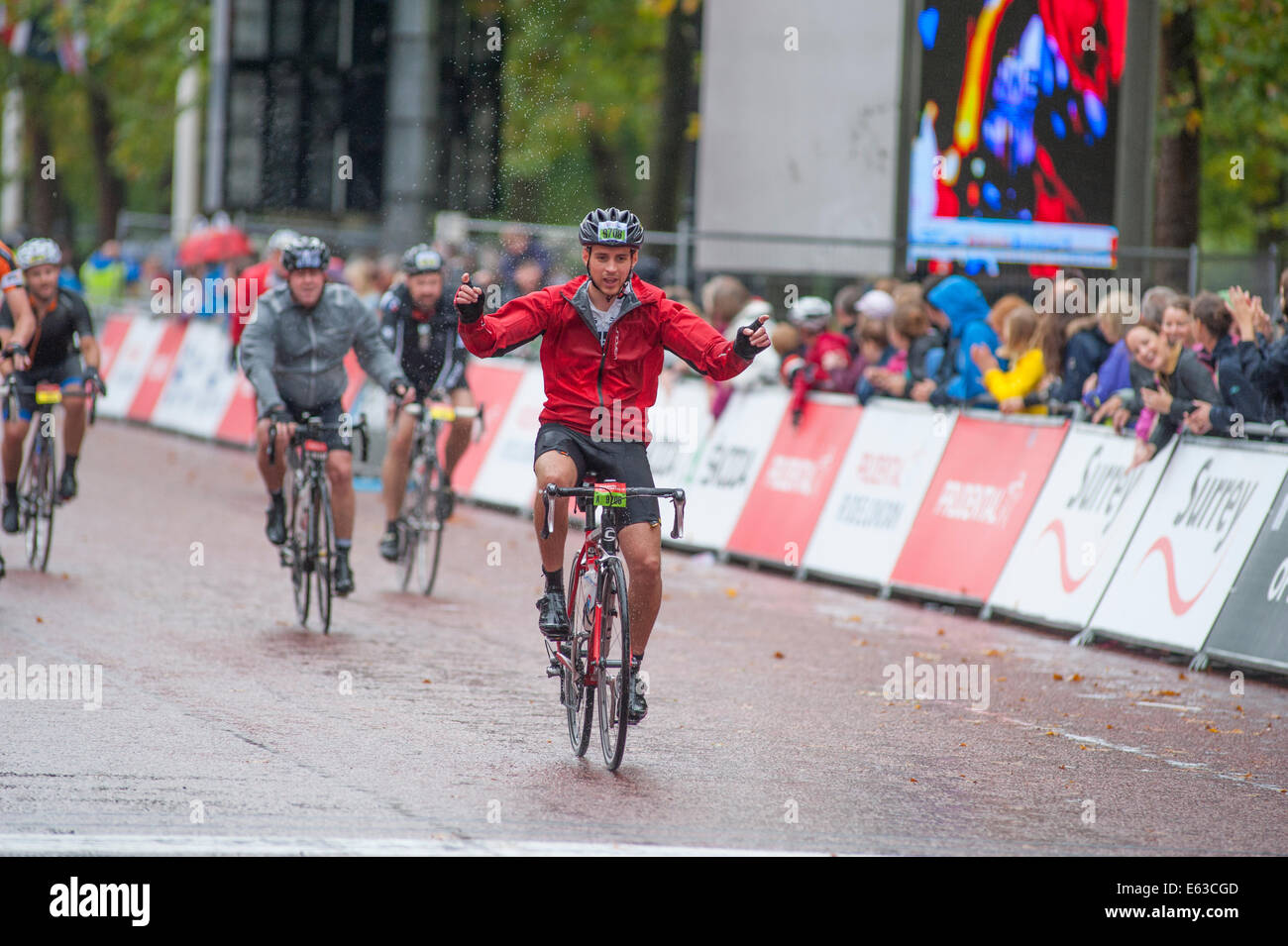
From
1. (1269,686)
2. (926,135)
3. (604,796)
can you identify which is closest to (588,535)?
(604,796)

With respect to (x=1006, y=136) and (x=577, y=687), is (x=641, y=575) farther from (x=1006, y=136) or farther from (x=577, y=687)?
(x=1006, y=136)

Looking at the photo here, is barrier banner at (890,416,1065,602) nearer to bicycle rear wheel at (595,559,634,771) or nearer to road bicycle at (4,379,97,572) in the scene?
road bicycle at (4,379,97,572)

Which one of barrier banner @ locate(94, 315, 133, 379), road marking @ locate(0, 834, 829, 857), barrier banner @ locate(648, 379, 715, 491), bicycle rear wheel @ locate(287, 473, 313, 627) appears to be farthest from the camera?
barrier banner @ locate(94, 315, 133, 379)

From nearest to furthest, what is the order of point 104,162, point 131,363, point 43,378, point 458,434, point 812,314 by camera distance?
point 43,378 → point 458,434 → point 812,314 → point 131,363 → point 104,162

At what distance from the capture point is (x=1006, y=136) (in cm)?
1770

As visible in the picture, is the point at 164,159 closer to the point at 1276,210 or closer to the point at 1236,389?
the point at 1276,210

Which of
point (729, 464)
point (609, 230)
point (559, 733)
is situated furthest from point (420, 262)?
point (609, 230)

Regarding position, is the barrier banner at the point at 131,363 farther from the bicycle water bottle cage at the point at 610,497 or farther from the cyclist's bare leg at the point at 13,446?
the bicycle water bottle cage at the point at 610,497

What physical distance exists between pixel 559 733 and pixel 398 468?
190 inches

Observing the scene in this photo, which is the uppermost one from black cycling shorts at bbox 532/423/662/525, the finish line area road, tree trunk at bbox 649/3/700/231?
tree trunk at bbox 649/3/700/231

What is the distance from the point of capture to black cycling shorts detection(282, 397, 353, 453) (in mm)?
11609

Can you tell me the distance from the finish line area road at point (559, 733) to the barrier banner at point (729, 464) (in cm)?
172

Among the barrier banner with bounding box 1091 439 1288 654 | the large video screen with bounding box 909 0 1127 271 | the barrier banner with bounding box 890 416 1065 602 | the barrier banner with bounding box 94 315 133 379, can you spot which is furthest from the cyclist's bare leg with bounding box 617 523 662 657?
the barrier banner with bounding box 94 315 133 379

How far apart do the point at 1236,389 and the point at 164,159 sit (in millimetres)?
38349
